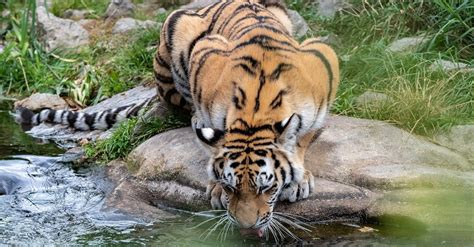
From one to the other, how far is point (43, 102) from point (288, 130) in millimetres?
5376

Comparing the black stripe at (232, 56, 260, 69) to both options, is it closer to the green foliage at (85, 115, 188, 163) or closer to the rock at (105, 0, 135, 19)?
the green foliage at (85, 115, 188, 163)

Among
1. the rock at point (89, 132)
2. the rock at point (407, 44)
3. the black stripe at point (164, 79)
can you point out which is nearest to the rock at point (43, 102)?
the rock at point (89, 132)

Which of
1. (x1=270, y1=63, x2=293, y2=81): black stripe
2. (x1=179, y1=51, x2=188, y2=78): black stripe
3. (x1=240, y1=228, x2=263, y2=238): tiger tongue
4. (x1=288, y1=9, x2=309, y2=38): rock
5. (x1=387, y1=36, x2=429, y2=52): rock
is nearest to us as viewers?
(x1=240, y1=228, x2=263, y2=238): tiger tongue

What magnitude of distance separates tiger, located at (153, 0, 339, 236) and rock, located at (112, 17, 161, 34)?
408cm

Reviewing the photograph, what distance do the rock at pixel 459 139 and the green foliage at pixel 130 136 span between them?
208 cm

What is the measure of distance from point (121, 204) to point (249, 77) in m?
1.35

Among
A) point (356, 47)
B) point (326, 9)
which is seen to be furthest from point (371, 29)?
point (326, 9)

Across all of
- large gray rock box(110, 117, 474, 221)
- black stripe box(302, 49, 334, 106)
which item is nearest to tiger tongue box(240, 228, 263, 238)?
large gray rock box(110, 117, 474, 221)

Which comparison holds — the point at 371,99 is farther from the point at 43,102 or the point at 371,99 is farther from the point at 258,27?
the point at 43,102

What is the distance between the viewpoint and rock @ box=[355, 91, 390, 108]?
6.56 metres

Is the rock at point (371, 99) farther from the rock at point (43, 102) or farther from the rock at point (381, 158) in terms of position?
the rock at point (43, 102)

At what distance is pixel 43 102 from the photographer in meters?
9.44

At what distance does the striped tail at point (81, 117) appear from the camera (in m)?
7.88

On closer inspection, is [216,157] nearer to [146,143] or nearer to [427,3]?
[146,143]
